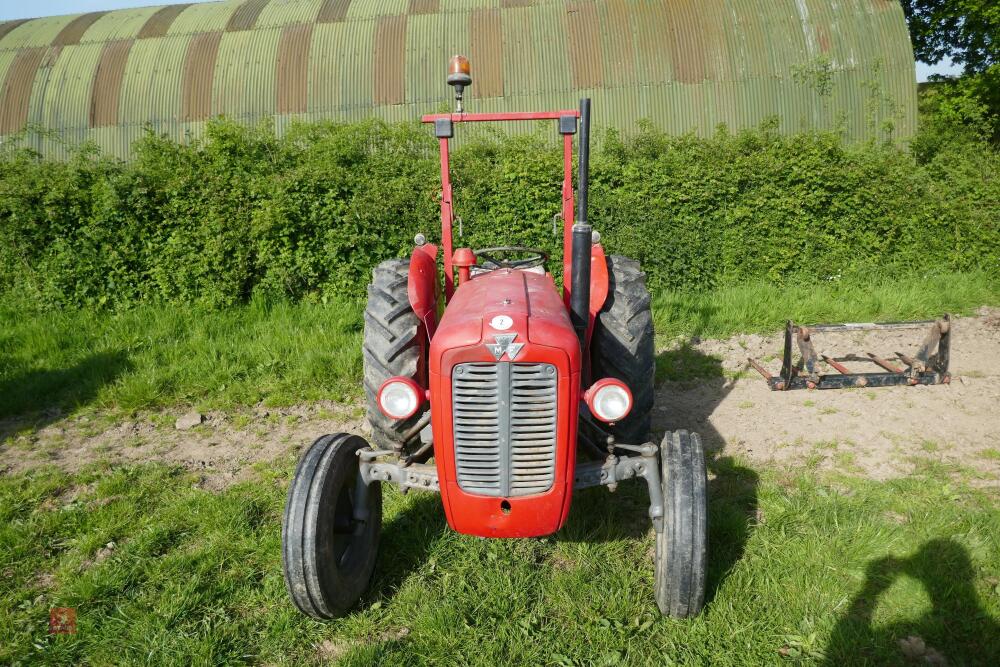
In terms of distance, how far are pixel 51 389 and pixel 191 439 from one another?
1.72m

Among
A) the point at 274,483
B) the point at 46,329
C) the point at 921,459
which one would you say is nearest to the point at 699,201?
the point at 921,459

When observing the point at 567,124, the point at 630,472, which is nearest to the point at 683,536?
the point at 630,472

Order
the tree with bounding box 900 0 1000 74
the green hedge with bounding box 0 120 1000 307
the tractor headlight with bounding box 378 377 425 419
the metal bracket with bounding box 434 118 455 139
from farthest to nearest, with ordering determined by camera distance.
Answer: the tree with bounding box 900 0 1000 74 < the green hedge with bounding box 0 120 1000 307 < the metal bracket with bounding box 434 118 455 139 < the tractor headlight with bounding box 378 377 425 419

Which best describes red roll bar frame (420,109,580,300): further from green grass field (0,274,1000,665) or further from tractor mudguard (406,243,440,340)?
green grass field (0,274,1000,665)

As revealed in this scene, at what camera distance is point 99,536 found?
3619 mm

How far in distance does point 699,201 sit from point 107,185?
6.28m

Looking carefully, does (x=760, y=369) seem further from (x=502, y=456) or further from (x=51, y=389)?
(x=51, y=389)

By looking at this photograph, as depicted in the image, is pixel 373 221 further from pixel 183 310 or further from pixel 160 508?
pixel 160 508

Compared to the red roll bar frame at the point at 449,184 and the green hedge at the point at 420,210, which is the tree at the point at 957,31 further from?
the red roll bar frame at the point at 449,184

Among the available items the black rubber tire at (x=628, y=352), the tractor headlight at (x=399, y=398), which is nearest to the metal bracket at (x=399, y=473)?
the tractor headlight at (x=399, y=398)

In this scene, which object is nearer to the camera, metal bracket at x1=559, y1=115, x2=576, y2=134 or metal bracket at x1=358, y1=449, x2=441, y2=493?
metal bracket at x1=358, y1=449, x2=441, y2=493

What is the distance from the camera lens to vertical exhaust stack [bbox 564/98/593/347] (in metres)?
2.78

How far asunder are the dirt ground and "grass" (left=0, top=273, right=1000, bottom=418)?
0.89ft

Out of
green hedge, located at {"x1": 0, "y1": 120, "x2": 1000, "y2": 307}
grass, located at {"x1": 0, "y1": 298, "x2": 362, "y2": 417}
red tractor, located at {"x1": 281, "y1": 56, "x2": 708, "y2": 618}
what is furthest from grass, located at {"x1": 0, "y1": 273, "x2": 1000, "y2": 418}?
red tractor, located at {"x1": 281, "y1": 56, "x2": 708, "y2": 618}
